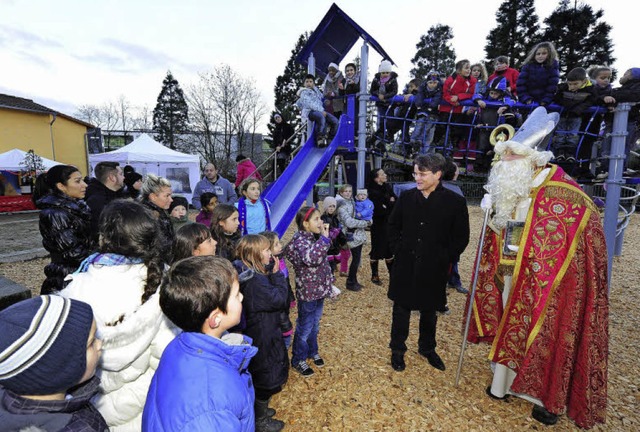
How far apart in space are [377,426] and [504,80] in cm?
662

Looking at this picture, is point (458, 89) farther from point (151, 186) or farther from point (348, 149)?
point (151, 186)

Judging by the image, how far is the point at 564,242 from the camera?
245cm

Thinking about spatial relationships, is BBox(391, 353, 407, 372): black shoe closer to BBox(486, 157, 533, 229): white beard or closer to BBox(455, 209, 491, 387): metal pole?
BBox(455, 209, 491, 387): metal pole

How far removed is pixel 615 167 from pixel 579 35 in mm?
24966

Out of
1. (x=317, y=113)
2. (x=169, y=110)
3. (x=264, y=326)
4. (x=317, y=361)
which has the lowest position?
(x=317, y=361)

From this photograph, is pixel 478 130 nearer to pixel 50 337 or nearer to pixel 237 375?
pixel 237 375

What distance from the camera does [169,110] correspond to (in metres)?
41.2

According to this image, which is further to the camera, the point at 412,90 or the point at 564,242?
the point at 412,90

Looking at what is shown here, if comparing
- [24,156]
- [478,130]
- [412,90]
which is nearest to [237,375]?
[478,130]

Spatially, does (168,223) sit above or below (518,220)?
Answer: below

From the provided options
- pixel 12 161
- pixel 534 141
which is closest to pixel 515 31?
pixel 534 141

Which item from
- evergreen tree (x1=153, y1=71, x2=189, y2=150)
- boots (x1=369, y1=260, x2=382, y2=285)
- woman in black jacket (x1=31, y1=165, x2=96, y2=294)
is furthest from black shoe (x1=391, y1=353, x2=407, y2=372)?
evergreen tree (x1=153, y1=71, x2=189, y2=150)

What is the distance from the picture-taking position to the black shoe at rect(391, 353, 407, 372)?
3305mm

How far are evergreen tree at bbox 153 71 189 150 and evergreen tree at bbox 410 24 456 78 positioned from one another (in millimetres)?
27655
